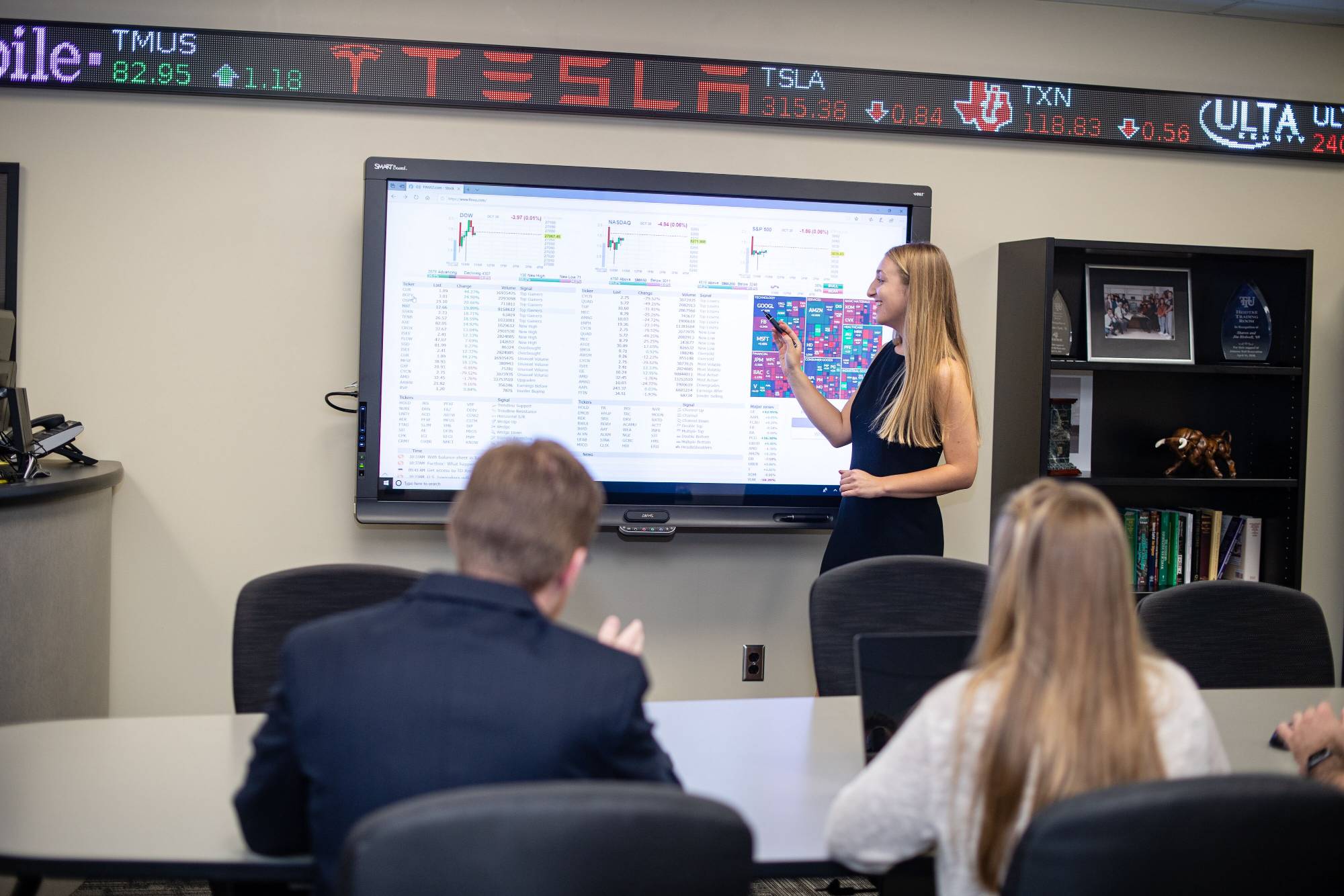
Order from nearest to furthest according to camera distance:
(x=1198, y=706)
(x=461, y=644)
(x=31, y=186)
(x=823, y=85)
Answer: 1. (x=461, y=644)
2. (x=1198, y=706)
3. (x=31, y=186)
4. (x=823, y=85)

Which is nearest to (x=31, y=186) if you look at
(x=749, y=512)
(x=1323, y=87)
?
(x=749, y=512)

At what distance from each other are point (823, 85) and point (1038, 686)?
2.84m

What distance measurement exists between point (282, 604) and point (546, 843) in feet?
4.30

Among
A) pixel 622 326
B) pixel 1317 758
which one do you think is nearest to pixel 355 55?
pixel 622 326

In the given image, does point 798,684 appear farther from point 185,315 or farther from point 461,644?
point 461,644

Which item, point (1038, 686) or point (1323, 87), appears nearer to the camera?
point (1038, 686)

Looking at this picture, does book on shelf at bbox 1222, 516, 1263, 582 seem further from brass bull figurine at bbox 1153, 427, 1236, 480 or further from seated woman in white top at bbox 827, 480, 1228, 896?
seated woman in white top at bbox 827, 480, 1228, 896

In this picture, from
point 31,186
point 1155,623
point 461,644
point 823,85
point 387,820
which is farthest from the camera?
point 823,85

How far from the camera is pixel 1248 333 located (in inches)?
153

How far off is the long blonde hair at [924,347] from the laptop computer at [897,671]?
4.70 feet

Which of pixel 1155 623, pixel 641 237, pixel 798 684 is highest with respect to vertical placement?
pixel 641 237

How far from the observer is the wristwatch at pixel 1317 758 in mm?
1668

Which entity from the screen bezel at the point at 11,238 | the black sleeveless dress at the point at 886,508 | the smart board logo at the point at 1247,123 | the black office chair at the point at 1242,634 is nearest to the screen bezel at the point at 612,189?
the black sleeveless dress at the point at 886,508

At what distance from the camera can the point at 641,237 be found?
3492 mm
